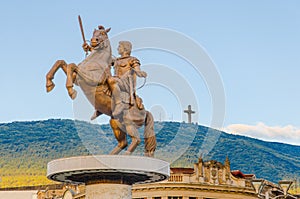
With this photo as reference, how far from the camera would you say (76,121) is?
82.9 feet

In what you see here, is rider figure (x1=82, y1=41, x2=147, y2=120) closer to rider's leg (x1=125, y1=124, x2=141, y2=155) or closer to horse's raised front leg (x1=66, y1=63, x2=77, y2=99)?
rider's leg (x1=125, y1=124, x2=141, y2=155)

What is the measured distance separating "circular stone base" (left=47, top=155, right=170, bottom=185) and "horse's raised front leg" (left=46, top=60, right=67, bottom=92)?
7.18ft

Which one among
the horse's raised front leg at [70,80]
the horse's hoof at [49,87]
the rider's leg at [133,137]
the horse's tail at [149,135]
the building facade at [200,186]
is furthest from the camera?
the building facade at [200,186]

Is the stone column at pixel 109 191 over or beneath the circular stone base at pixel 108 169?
beneath

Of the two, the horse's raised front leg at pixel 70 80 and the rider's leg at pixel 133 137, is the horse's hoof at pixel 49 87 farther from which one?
the rider's leg at pixel 133 137

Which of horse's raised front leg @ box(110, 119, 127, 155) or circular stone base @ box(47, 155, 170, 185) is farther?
horse's raised front leg @ box(110, 119, 127, 155)

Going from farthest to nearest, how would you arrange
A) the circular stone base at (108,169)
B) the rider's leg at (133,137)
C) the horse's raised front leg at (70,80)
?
the rider's leg at (133,137) < the horse's raised front leg at (70,80) < the circular stone base at (108,169)

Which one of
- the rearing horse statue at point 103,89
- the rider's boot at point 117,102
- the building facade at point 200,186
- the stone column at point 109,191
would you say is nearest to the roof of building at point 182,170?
the building facade at point 200,186

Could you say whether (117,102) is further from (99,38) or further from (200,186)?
(200,186)

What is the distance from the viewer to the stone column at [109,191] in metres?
24.5

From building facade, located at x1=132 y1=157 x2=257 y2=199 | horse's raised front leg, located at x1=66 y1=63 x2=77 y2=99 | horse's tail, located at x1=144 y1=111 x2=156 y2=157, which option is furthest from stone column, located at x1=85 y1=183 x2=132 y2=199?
building facade, located at x1=132 y1=157 x2=257 y2=199

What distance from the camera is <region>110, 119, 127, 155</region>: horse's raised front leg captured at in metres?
25.5

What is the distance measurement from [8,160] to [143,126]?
16833 cm

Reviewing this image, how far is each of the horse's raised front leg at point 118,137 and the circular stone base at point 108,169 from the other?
43.0 inches
